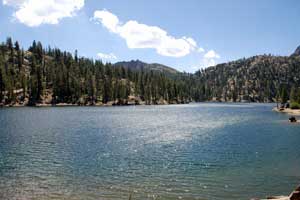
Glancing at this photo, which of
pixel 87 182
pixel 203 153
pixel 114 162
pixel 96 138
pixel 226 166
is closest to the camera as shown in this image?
Result: pixel 87 182

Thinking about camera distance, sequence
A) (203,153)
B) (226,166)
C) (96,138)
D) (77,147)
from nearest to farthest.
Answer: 1. (226,166)
2. (203,153)
3. (77,147)
4. (96,138)

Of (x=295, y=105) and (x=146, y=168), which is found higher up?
(x=295, y=105)

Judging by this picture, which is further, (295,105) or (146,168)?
(295,105)

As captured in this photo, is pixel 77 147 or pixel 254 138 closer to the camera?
pixel 77 147

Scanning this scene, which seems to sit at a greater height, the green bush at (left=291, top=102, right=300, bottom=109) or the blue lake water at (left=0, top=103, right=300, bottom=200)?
the green bush at (left=291, top=102, right=300, bottom=109)

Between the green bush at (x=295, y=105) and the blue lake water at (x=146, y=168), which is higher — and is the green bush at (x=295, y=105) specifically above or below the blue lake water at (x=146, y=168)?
above

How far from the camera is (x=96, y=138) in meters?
69.9

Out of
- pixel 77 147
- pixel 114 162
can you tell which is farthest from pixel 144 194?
pixel 77 147

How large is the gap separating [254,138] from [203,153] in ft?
75.9

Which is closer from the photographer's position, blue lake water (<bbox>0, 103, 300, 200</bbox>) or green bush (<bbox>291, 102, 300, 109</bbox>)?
blue lake water (<bbox>0, 103, 300, 200</bbox>)

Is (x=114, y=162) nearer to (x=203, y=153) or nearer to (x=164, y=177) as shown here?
(x=164, y=177)

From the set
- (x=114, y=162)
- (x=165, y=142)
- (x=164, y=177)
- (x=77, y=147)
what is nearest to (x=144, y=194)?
(x=164, y=177)

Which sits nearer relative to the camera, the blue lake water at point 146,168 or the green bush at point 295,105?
the blue lake water at point 146,168

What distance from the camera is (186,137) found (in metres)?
72.4
